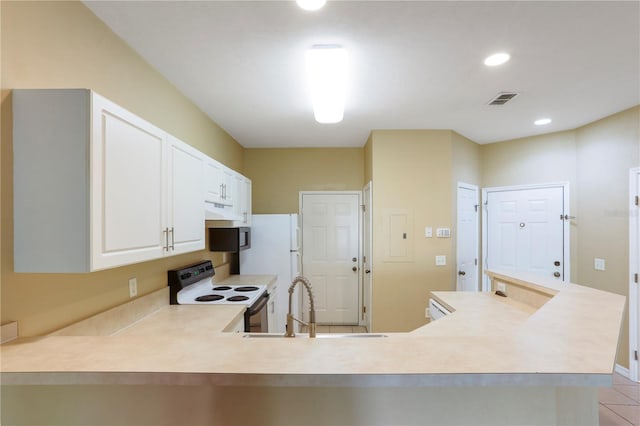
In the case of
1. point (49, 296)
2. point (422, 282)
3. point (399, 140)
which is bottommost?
point (422, 282)

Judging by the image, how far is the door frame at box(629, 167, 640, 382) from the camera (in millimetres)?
2826

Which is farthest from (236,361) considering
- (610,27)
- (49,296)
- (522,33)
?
(610,27)

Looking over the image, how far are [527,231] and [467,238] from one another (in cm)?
77

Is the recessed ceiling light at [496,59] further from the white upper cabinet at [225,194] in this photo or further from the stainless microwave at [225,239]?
the stainless microwave at [225,239]

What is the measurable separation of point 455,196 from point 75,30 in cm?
376

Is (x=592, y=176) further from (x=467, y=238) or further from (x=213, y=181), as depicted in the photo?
(x=213, y=181)

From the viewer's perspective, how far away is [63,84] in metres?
1.38

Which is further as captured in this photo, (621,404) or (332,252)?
(332,252)

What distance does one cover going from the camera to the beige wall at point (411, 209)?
11.7 ft

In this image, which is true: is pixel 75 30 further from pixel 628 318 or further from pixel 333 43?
pixel 628 318

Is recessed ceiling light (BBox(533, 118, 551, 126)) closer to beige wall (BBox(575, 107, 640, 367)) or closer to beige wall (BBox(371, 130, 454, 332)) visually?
beige wall (BBox(575, 107, 640, 367))

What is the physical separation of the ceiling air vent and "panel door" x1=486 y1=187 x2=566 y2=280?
1.69m

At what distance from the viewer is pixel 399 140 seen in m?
3.62

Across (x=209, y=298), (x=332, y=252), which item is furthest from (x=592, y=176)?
(x=209, y=298)
